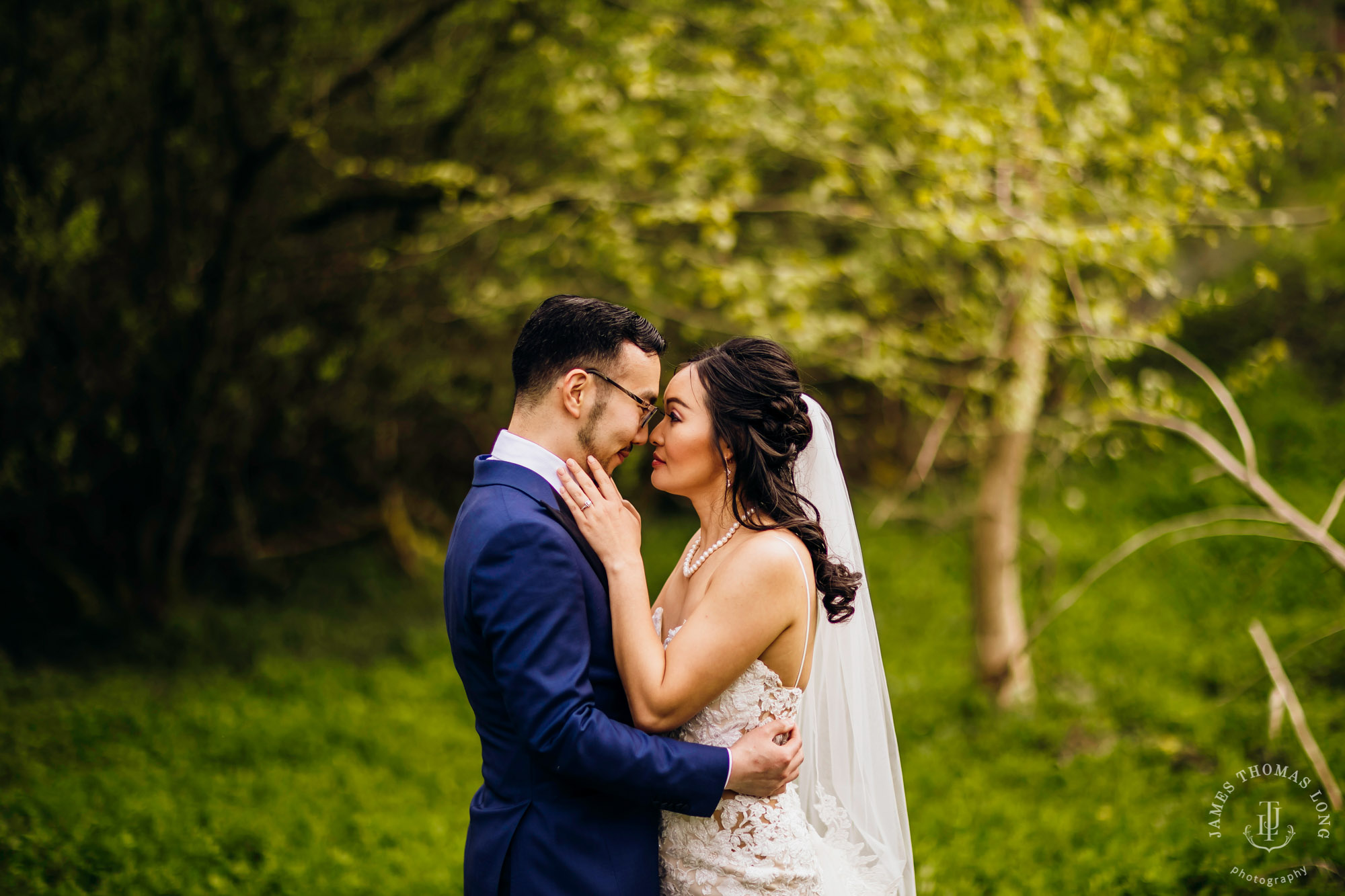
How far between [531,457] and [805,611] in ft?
2.55

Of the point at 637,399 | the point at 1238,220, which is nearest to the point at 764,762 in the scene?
the point at 637,399

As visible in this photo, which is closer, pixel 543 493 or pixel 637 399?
pixel 543 493

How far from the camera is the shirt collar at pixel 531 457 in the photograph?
215 cm

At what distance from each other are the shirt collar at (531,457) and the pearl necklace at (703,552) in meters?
0.48

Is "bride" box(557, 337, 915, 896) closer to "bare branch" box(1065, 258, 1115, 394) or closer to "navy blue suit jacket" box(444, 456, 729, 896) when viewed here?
"navy blue suit jacket" box(444, 456, 729, 896)

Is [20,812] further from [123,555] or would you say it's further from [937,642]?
[937,642]

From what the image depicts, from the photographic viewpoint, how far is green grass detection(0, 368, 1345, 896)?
398cm

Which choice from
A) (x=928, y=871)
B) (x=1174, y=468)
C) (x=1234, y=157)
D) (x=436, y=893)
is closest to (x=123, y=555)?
(x=436, y=893)

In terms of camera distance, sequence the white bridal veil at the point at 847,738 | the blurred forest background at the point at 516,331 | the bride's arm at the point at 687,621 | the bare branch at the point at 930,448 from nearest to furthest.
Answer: the bride's arm at the point at 687,621 → the white bridal veil at the point at 847,738 → the blurred forest background at the point at 516,331 → the bare branch at the point at 930,448

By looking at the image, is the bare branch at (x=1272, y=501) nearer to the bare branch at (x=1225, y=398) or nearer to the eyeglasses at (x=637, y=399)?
the bare branch at (x=1225, y=398)

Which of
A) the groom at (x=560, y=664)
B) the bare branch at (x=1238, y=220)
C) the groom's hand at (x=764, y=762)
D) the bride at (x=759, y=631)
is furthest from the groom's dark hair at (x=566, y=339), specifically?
the bare branch at (x=1238, y=220)

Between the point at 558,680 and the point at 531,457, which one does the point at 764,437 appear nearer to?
the point at 531,457

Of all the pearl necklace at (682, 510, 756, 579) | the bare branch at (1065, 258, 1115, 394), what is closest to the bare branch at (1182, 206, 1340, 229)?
the bare branch at (1065, 258, 1115, 394)

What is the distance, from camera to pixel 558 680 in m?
1.89
